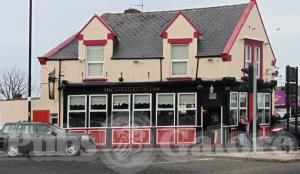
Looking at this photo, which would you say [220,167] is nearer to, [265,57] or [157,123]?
[157,123]

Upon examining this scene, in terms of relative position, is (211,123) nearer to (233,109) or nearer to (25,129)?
(233,109)

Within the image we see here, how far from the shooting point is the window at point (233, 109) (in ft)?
104

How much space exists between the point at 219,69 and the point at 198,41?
2283mm

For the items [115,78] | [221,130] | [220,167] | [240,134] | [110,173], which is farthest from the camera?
[115,78]

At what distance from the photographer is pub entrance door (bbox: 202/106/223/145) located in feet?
100

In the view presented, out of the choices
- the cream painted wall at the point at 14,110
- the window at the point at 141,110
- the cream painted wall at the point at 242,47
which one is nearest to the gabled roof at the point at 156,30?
the cream painted wall at the point at 242,47

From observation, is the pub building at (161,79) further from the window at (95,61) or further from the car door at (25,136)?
the car door at (25,136)

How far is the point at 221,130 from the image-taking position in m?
31.0

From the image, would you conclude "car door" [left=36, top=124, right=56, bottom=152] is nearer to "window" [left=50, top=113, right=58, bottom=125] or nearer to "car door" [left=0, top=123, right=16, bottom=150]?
"car door" [left=0, top=123, right=16, bottom=150]

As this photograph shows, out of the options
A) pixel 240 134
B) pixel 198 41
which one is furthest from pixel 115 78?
pixel 240 134

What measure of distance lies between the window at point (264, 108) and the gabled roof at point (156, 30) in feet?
14.2

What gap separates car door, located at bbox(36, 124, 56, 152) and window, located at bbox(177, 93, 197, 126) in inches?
349

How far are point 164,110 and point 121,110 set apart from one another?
2.44 metres

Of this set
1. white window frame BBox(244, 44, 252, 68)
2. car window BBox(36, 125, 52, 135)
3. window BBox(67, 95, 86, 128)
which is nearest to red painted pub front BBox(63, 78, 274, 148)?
window BBox(67, 95, 86, 128)
